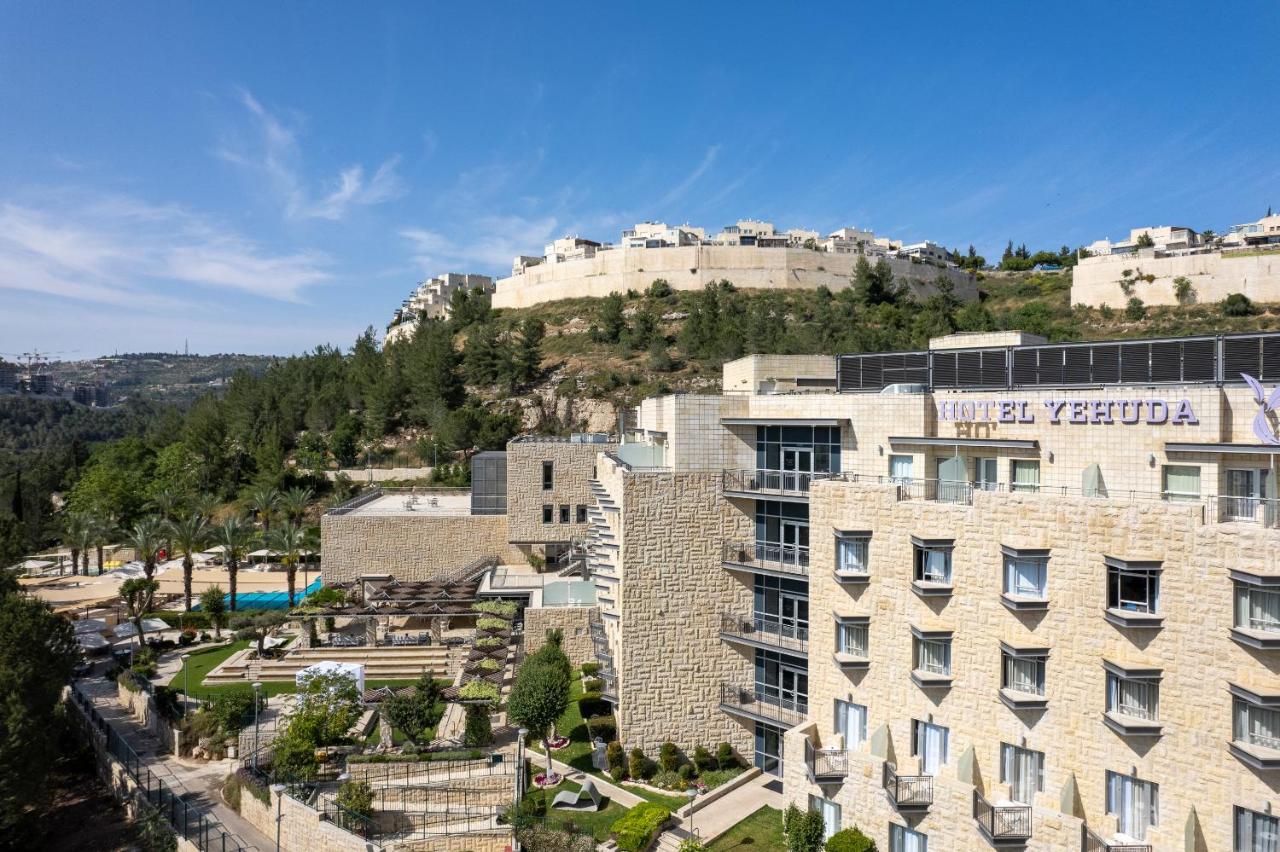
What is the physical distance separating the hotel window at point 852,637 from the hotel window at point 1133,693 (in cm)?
549

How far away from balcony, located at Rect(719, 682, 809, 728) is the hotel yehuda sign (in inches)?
364

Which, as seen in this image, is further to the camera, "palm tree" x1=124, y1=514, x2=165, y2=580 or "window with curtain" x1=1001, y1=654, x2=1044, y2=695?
"palm tree" x1=124, y1=514, x2=165, y2=580

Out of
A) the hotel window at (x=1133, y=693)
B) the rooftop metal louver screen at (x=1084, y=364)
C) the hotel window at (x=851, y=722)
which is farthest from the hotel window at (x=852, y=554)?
the hotel window at (x=1133, y=693)

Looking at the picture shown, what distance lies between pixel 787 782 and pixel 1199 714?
31.5 ft

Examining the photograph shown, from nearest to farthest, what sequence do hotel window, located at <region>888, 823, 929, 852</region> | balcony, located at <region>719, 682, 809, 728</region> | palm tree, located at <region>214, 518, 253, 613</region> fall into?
hotel window, located at <region>888, 823, 929, 852</region> < balcony, located at <region>719, 682, 809, 728</region> < palm tree, located at <region>214, 518, 253, 613</region>

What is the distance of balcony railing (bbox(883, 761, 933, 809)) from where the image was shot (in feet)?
58.0

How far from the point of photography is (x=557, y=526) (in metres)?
40.6

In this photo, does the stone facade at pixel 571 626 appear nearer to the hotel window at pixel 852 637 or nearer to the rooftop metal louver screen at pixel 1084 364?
the hotel window at pixel 852 637

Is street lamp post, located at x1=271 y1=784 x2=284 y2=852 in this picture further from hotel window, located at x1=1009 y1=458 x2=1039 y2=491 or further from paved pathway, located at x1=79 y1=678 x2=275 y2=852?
hotel window, located at x1=1009 y1=458 x2=1039 y2=491

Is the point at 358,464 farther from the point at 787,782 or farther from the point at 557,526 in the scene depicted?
the point at 787,782

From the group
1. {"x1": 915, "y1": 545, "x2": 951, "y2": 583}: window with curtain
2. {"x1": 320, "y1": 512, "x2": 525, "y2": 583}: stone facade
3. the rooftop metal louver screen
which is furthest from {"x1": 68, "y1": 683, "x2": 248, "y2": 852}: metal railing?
the rooftop metal louver screen

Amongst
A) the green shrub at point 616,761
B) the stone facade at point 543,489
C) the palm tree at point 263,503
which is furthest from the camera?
the palm tree at point 263,503

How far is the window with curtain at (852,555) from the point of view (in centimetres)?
1989

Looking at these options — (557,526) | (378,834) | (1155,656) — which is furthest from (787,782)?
(557,526)
